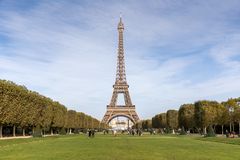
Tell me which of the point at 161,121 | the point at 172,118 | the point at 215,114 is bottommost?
the point at 161,121

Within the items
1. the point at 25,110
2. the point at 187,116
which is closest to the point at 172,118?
the point at 187,116

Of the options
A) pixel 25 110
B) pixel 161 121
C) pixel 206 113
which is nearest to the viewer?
pixel 25 110

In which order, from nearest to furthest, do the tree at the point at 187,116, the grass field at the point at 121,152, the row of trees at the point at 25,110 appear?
1. the grass field at the point at 121,152
2. the row of trees at the point at 25,110
3. the tree at the point at 187,116

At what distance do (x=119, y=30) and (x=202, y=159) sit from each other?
143247 millimetres

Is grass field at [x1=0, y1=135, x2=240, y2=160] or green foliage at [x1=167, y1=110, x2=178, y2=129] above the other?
green foliage at [x1=167, y1=110, x2=178, y2=129]

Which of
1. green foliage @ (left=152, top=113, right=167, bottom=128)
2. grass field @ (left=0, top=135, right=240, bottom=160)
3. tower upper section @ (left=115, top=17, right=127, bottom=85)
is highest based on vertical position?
tower upper section @ (left=115, top=17, right=127, bottom=85)

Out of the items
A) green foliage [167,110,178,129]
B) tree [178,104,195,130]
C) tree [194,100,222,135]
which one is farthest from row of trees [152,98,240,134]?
green foliage [167,110,178,129]

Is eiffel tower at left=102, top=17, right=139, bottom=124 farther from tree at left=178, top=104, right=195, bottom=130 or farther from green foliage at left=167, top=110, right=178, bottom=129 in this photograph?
tree at left=178, top=104, right=195, bottom=130

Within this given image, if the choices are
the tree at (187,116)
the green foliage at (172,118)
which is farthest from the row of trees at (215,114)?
the green foliage at (172,118)

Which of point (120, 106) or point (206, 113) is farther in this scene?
point (120, 106)

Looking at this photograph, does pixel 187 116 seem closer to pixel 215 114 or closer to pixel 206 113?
pixel 215 114

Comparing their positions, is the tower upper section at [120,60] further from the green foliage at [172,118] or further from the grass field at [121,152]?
the grass field at [121,152]

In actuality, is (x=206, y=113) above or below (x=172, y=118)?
above

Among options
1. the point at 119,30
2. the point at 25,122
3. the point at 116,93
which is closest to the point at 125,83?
the point at 116,93
